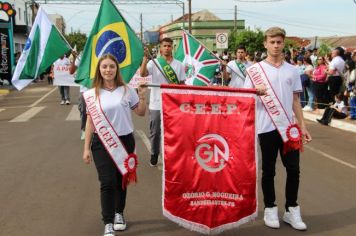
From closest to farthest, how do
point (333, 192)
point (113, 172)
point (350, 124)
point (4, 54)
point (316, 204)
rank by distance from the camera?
point (113, 172) < point (316, 204) < point (333, 192) < point (350, 124) < point (4, 54)

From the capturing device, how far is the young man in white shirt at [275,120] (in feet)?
16.0

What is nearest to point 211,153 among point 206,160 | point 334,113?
point 206,160

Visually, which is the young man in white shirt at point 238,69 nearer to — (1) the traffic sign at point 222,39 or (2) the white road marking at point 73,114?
(2) the white road marking at point 73,114

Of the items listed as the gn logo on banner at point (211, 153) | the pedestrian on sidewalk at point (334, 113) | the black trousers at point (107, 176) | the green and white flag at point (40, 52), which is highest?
the green and white flag at point (40, 52)

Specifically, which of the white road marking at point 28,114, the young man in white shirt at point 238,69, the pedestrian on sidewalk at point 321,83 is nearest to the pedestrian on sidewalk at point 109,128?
the young man in white shirt at point 238,69

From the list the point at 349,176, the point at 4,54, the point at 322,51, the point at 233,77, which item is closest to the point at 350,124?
the point at 233,77

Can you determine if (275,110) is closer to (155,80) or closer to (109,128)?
(109,128)

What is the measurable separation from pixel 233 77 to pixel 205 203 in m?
5.35

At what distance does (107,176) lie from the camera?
458cm

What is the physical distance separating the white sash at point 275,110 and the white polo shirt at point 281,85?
0.12 feet

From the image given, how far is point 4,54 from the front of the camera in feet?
90.2

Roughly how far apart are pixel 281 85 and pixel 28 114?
12203mm

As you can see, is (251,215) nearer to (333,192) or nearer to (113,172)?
(113,172)

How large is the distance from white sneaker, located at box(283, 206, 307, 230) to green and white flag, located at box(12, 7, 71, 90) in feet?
11.8
